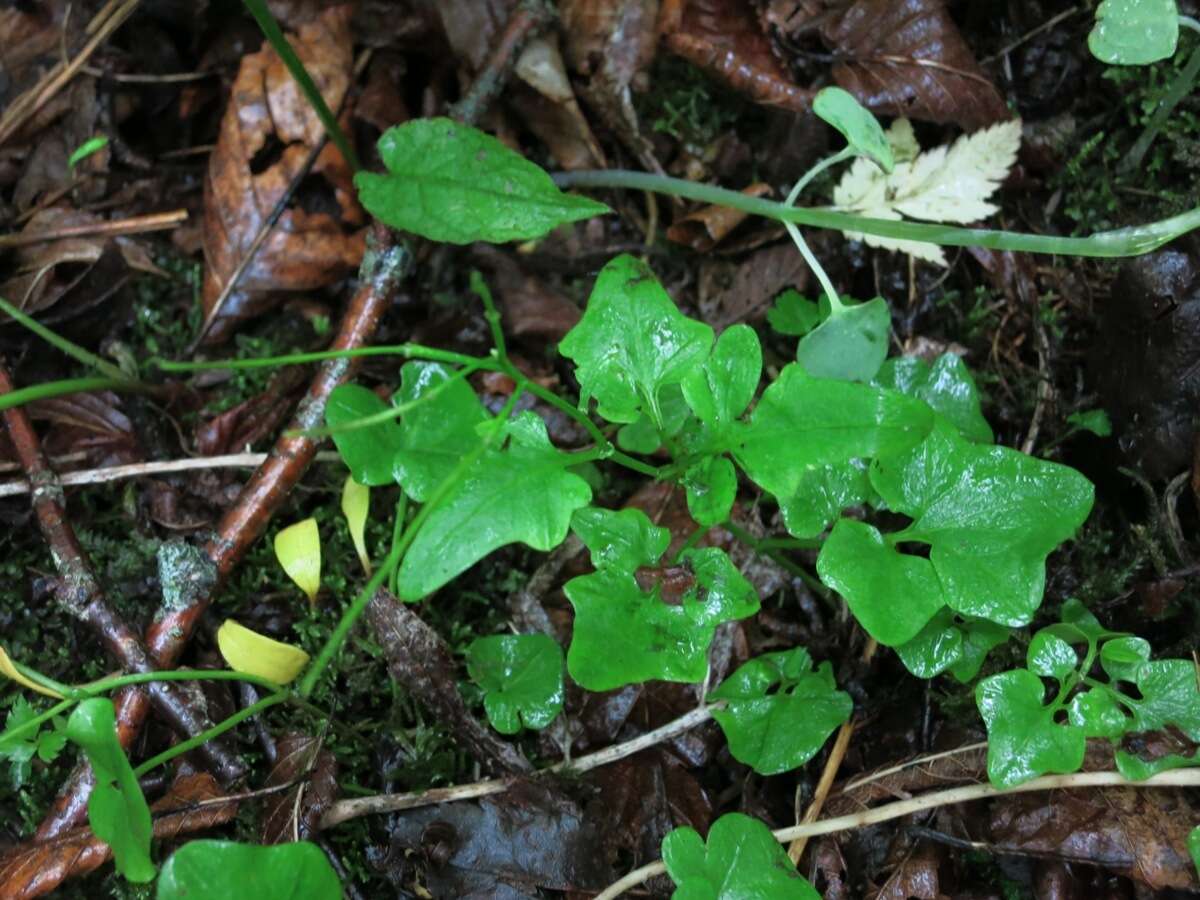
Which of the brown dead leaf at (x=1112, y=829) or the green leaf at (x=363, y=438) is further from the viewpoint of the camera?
the green leaf at (x=363, y=438)

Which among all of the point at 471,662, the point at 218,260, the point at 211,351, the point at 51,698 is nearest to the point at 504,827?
the point at 471,662

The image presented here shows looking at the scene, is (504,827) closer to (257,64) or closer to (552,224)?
(552,224)

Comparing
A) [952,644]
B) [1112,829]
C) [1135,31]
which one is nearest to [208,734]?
[952,644]

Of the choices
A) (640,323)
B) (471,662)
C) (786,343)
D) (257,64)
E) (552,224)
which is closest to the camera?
(640,323)

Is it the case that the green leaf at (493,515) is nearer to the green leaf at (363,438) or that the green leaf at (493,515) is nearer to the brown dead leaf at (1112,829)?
the green leaf at (363,438)

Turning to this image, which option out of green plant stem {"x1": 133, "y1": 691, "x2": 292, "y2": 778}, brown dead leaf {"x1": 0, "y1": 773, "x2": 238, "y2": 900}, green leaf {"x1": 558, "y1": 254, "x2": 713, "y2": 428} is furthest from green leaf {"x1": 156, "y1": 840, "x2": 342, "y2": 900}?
green leaf {"x1": 558, "y1": 254, "x2": 713, "y2": 428}

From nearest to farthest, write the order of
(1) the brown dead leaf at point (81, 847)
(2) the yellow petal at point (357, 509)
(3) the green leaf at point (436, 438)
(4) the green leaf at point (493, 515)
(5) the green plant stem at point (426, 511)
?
(5) the green plant stem at point (426, 511)
(4) the green leaf at point (493, 515)
(1) the brown dead leaf at point (81, 847)
(3) the green leaf at point (436, 438)
(2) the yellow petal at point (357, 509)

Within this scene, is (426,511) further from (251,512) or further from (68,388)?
(68,388)

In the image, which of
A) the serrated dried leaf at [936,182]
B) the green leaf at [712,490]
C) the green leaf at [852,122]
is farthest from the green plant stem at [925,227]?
the green leaf at [712,490]
